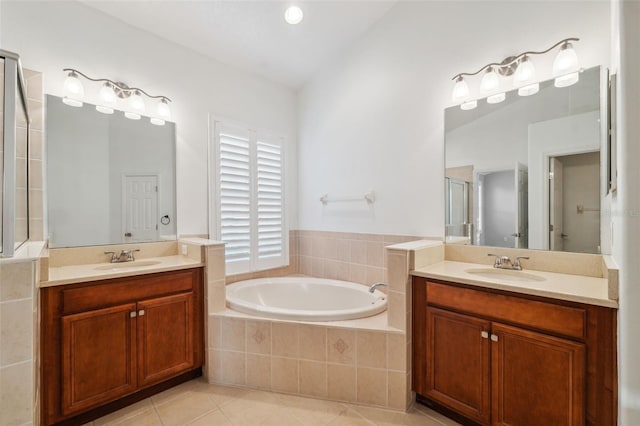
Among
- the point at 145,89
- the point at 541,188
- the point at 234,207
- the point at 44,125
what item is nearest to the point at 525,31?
the point at 541,188

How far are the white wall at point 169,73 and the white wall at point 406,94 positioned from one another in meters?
0.54

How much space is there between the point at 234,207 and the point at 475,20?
2.50 m

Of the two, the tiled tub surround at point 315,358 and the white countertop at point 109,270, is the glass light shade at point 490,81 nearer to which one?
the tiled tub surround at point 315,358

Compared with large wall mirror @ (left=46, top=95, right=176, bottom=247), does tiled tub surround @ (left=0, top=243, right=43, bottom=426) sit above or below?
below

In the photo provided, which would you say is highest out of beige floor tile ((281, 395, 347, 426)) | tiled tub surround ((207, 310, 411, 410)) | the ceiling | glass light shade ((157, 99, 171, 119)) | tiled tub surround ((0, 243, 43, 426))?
the ceiling

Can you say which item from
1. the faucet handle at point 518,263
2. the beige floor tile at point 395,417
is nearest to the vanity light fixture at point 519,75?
the faucet handle at point 518,263

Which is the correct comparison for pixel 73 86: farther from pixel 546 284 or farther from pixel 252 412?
pixel 546 284

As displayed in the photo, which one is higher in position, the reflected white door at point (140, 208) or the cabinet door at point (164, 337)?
the reflected white door at point (140, 208)

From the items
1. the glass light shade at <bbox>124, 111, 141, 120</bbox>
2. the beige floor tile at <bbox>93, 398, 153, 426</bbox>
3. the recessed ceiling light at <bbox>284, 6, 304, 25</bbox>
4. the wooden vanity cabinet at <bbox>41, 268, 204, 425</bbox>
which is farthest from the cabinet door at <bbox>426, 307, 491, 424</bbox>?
the glass light shade at <bbox>124, 111, 141, 120</bbox>

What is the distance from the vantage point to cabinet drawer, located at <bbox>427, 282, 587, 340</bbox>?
1.31m

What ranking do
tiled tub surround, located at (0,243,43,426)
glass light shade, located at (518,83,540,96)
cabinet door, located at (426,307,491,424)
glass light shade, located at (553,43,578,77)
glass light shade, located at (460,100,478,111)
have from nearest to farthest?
tiled tub surround, located at (0,243,43,426) < cabinet door, located at (426,307,491,424) < glass light shade, located at (553,43,578,77) < glass light shade, located at (518,83,540,96) < glass light shade, located at (460,100,478,111)

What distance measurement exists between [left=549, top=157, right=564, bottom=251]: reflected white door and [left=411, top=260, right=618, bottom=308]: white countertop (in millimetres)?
195

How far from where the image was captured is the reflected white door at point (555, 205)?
1.78 metres

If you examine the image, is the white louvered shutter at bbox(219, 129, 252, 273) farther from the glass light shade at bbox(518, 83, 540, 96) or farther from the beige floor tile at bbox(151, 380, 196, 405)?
the glass light shade at bbox(518, 83, 540, 96)
